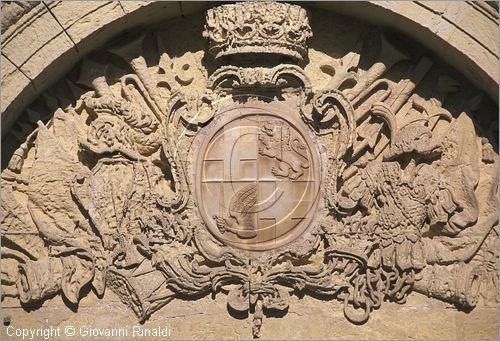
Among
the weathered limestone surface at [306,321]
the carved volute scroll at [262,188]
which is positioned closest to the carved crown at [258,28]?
the carved volute scroll at [262,188]

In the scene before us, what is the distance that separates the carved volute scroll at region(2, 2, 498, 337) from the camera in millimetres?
6559

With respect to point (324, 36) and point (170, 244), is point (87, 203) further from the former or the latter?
point (324, 36)

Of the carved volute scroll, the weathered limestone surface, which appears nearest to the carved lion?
the carved volute scroll

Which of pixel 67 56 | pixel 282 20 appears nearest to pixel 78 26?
pixel 67 56

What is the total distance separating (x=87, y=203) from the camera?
21.8 ft

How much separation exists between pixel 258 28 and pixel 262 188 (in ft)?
3.10

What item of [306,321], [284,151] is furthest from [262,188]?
[306,321]

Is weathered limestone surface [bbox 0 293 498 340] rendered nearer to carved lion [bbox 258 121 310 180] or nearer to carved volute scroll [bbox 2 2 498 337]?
carved volute scroll [bbox 2 2 498 337]

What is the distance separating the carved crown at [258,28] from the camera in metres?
6.56

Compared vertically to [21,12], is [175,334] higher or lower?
lower

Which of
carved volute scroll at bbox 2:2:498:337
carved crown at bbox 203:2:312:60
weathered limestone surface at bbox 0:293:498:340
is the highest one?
carved crown at bbox 203:2:312:60

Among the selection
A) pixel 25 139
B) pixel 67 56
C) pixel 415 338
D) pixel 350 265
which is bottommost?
pixel 415 338

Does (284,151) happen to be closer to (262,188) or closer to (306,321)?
(262,188)

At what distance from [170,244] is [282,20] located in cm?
148
